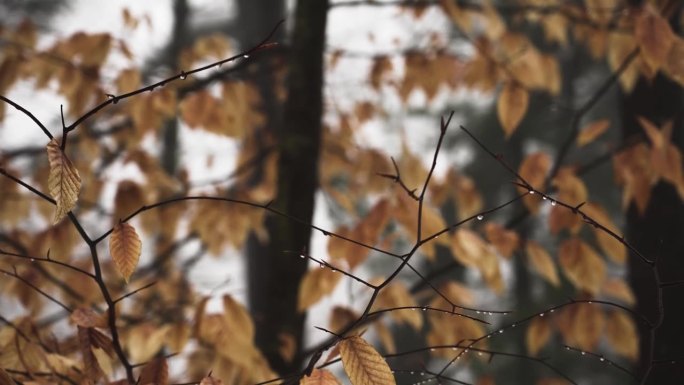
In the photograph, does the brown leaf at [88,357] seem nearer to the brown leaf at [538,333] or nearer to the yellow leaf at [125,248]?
the yellow leaf at [125,248]

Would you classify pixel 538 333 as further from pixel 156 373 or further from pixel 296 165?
pixel 156 373

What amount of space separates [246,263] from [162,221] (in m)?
1.00

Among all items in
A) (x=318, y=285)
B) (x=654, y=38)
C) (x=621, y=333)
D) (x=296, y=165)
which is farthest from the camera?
(x=296, y=165)

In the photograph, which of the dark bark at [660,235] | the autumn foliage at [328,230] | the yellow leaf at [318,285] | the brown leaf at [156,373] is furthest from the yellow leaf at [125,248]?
the dark bark at [660,235]

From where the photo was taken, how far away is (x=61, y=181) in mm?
572

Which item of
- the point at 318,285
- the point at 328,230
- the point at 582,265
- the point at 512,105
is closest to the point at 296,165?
the point at 328,230

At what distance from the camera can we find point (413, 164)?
81.5 inches

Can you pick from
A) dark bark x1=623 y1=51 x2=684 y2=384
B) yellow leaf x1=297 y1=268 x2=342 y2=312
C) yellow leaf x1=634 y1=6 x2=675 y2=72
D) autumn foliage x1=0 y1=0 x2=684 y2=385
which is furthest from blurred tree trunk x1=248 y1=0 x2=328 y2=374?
dark bark x1=623 y1=51 x2=684 y2=384

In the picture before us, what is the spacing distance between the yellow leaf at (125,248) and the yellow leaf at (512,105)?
2.88 ft

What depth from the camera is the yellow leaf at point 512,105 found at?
4.27 feet

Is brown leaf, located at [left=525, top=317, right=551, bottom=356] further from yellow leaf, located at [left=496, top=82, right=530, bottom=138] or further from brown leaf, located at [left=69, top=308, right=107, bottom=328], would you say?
brown leaf, located at [left=69, top=308, right=107, bottom=328]

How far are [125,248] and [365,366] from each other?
299mm

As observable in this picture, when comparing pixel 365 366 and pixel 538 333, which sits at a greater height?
pixel 538 333

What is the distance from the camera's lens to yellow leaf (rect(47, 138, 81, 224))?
563 millimetres
